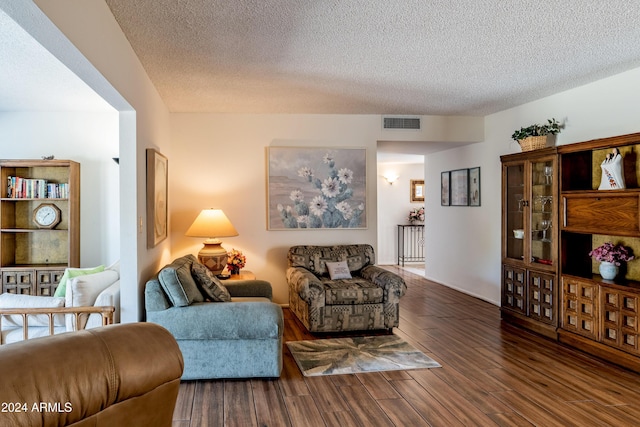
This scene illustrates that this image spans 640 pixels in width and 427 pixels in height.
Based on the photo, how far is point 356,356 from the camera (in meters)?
4.07

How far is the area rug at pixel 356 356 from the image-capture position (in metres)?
3.77

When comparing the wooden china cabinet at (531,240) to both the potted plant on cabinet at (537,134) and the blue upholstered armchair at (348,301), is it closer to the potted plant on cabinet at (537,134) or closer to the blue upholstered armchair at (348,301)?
the potted plant on cabinet at (537,134)

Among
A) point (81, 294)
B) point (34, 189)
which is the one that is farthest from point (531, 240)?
point (34, 189)

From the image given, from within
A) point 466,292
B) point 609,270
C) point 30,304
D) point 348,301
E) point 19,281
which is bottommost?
point 466,292

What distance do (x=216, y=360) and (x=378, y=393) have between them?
1.20 meters

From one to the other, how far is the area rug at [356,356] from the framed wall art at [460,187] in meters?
2.93

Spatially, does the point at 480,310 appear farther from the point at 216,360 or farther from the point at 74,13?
the point at 74,13

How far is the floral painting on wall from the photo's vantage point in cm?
593

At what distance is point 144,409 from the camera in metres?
1.21

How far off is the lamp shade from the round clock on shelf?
1.62m

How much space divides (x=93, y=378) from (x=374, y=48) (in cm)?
310

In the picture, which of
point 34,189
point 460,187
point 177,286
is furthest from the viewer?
point 460,187

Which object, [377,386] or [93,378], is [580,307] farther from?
[93,378]

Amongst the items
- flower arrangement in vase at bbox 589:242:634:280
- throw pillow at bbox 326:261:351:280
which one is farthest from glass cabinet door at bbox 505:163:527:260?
throw pillow at bbox 326:261:351:280
